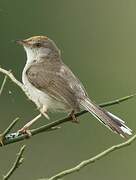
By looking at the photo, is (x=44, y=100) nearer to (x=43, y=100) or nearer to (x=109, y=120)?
(x=43, y=100)

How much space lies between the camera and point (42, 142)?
40.2 ft

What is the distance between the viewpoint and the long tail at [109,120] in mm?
4641

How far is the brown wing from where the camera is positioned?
5883mm

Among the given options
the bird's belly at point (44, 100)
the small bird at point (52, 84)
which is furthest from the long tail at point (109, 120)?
the bird's belly at point (44, 100)

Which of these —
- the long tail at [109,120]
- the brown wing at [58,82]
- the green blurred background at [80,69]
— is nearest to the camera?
the long tail at [109,120]

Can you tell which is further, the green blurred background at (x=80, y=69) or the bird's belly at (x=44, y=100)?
the green blurred background at (x=80, y=69)

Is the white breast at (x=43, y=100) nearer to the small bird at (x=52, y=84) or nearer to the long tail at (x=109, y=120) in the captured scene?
the small bird at (x=52, y=84)

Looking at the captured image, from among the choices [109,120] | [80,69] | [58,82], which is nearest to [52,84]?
[58,82]

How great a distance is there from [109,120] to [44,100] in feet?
2.48

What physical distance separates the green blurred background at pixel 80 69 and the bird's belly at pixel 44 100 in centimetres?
374

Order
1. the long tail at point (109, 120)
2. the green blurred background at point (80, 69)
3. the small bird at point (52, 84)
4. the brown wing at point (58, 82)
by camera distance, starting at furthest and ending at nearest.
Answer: the green blurred background at point (80, 69)
the brown wing at point (58, 82)
the small bird at point (52, 84)
the long tail at point (109, 120)

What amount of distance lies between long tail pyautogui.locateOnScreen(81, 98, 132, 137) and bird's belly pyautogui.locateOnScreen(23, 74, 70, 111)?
121 millimetres

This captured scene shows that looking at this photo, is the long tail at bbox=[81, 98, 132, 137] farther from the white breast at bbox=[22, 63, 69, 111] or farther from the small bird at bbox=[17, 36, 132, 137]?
the white breast at bbox=[22, 63, 69, 111]

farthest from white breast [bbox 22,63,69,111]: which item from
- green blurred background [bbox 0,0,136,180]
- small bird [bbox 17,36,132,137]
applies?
green blurred background [bbox 0,0,136,180]
